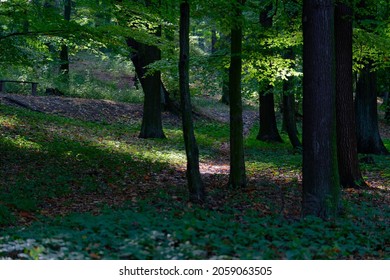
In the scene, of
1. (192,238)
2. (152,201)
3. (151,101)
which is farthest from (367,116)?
(192,238)

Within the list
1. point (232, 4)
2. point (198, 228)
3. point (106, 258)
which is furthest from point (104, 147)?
point (106, 258)

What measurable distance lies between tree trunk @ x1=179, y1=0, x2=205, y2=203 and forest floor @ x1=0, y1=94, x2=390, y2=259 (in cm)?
37

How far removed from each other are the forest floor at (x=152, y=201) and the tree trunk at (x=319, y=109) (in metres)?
0.53

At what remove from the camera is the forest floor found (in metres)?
5.75

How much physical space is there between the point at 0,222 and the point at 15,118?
458 inches

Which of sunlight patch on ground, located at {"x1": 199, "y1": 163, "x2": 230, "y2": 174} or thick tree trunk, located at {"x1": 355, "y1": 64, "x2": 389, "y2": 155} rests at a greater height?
thick tree trunk, located at {"x1": 355, "y1": 64, "x2": 389, "y2": 155}

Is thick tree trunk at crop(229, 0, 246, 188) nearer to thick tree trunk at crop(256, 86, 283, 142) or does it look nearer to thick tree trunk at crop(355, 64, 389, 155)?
thick tree trunk at crop(355, 64, 389, 155)

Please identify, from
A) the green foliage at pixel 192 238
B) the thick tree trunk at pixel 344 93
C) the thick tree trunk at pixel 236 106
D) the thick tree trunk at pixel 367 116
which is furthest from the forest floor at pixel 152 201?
the thick tree trunk at pixel 367 116

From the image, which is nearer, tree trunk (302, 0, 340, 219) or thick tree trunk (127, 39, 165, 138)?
tree trunk (302, 0, 340, 219)

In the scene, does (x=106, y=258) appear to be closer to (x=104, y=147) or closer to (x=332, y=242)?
(x=332, y=242)

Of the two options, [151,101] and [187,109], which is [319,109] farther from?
[151,101]

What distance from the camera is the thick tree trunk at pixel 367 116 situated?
61.0ft

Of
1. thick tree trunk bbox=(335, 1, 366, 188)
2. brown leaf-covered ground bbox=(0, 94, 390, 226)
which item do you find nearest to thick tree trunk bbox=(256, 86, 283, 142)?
brown leaf-covered ground bbox=(0, 94, 390, 226)

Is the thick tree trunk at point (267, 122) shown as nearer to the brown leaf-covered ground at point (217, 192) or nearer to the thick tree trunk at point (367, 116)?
the brown leaf-covered ground at point (217, 192)
